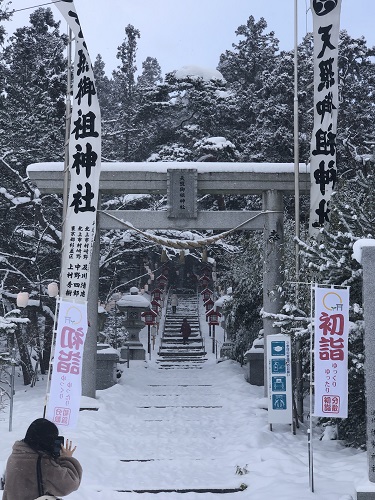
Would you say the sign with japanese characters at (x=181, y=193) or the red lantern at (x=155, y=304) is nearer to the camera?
the sign with japanese characters at (x=181, y=193)

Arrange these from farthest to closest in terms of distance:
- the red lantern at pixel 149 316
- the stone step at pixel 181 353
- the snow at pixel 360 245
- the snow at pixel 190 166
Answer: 1. the stone step at pixel 181 353
2. the red lantern at pixel 149 316
3. the snow at pixel 190 166
4. the snow at pixel 360 245

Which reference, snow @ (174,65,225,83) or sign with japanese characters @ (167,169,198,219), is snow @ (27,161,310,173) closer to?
sign with japanese characters @ (167,169,198,219)

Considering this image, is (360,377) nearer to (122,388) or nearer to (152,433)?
(152,433)

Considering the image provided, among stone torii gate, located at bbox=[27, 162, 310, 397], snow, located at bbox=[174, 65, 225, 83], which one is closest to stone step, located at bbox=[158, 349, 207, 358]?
stone torii gate, located at bbox=[27, 162, 310, 397]

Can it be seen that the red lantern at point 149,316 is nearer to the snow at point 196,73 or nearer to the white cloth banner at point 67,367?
the snow at point 196,73

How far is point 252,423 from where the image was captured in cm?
1159

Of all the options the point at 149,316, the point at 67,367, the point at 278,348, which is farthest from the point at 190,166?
the point at 149,316

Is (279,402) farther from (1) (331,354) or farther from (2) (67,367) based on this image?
(2) (67,367)

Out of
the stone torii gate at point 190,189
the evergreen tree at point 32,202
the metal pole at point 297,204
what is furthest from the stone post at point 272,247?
the evergreen tree at point 32,202

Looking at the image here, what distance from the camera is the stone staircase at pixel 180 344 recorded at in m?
22.0

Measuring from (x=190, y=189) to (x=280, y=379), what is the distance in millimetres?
4652

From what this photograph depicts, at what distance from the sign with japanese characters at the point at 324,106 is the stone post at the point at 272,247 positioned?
1.67m

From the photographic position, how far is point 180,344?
25.8 meters

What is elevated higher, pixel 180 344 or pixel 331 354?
pixel 331 354
